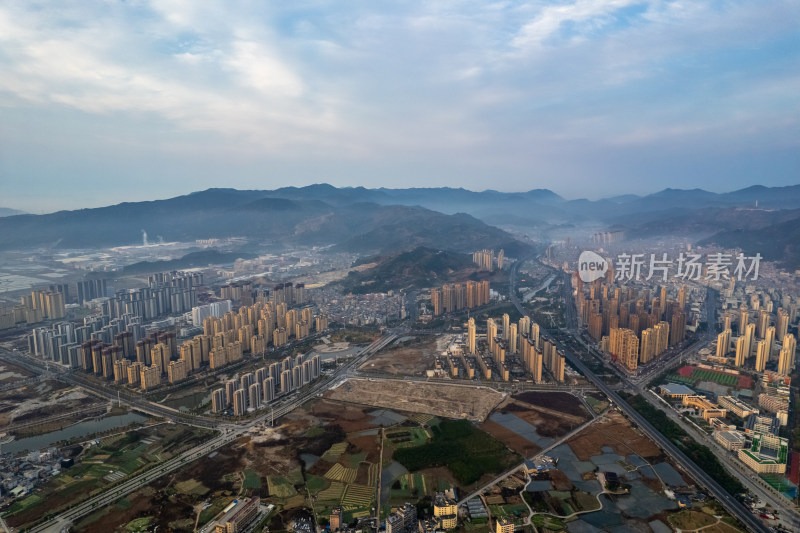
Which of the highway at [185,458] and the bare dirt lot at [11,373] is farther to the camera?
the bare dirt lot at [11,373]

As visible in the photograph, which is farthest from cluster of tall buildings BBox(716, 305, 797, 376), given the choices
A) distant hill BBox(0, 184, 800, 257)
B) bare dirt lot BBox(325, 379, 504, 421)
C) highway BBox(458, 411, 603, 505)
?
distant hill BBox(0, 184, 800, 257)

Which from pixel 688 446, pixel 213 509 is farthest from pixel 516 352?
pixel 213 509

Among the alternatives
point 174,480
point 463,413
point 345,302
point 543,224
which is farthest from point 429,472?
point 543,224

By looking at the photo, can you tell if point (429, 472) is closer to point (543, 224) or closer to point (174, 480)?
point (174, 480)

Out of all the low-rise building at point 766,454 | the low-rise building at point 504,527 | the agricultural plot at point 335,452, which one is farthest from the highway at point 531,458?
the low-rise building at point 766,454

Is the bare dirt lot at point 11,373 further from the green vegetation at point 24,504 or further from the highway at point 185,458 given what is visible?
the highway at point 185,458
